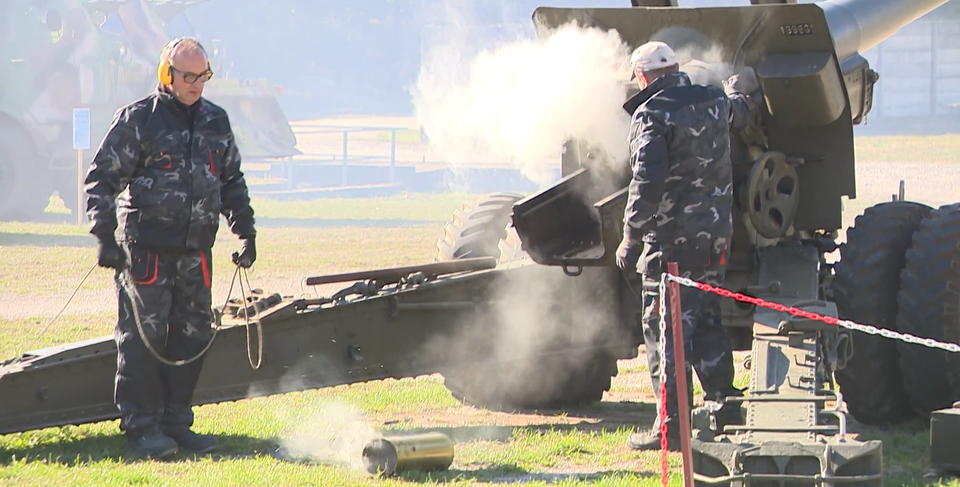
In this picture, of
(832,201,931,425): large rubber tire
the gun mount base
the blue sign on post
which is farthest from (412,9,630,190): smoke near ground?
the blue sign on post

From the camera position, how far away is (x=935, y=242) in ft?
24.2

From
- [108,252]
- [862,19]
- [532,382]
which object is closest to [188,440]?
[108,252]

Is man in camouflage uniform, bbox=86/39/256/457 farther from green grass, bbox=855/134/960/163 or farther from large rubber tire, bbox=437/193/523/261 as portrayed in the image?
green grass, bbox=855/134/960/163

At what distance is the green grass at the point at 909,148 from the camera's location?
1232 inches

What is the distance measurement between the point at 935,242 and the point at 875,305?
0.42 meters

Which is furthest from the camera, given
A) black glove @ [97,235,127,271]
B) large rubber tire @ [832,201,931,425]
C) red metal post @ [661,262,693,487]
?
large rubber tire @ [832,201,931,425]

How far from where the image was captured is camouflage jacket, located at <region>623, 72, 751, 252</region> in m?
6.57

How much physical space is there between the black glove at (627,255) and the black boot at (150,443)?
2.13m

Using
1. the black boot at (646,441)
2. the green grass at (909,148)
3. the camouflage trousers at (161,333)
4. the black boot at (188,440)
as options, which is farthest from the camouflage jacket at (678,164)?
the green grass at (909,148)

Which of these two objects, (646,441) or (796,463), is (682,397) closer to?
(796,463)

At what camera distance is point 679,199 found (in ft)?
22.0

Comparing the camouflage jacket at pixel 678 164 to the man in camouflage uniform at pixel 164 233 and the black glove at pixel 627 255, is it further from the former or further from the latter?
the man in camouflage uniform at pixel 164 233

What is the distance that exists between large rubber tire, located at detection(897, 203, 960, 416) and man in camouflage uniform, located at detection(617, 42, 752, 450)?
108 centimetres

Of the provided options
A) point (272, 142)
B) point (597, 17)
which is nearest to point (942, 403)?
point (597, 17)
